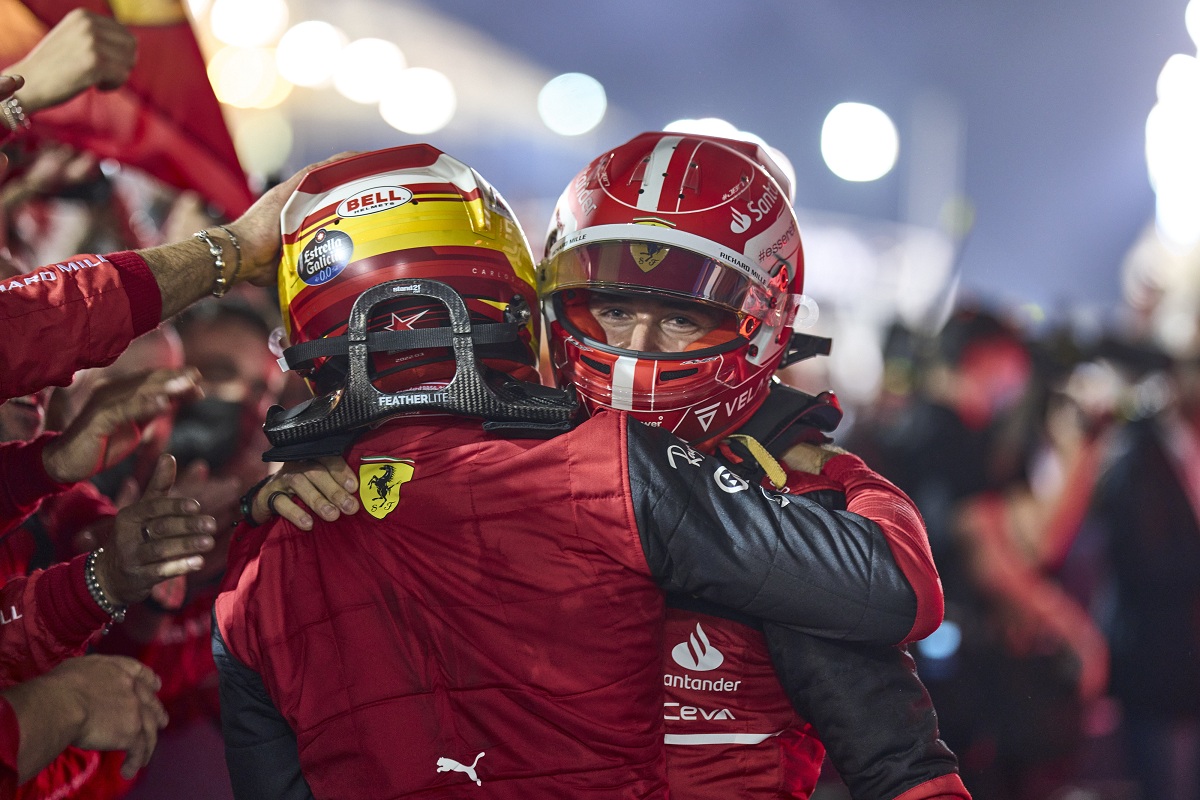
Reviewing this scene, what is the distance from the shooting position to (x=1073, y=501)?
16.3ft

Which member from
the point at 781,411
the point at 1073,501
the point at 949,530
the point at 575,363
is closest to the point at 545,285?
the point at 575,363

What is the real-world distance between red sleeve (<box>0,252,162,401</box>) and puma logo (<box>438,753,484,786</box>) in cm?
105

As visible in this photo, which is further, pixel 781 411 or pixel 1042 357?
pixel 1042 357

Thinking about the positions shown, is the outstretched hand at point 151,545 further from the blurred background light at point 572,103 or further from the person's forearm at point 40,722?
the blurred background light at point 572,103

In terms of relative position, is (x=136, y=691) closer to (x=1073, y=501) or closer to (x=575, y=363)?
(x=575, y=363)

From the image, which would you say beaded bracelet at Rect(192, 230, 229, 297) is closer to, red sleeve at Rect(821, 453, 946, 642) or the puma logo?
the puma logo

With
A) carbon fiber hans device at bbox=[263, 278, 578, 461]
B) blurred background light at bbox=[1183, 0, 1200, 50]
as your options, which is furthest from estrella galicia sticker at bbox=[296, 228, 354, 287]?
blurred background light at bbox=[1183, 0, 1200, 50]

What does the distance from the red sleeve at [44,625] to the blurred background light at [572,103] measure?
16.4m

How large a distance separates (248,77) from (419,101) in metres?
2.51

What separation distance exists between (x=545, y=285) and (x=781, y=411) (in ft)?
2.09

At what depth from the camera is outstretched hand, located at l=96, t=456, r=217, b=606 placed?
2.26 meters

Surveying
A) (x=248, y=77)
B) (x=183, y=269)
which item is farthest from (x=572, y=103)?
(x=183, y=269)

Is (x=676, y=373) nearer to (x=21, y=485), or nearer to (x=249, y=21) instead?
(x=21, y=485)

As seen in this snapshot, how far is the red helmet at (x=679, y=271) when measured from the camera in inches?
92.7
